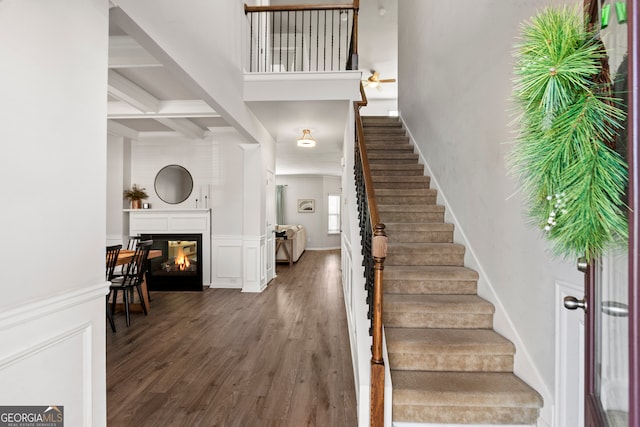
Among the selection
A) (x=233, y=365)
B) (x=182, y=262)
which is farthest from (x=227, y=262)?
(x=233, y=365)

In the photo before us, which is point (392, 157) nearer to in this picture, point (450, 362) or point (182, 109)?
point (450, 362)

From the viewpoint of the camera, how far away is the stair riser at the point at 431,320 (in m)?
2.13

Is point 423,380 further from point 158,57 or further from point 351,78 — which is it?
point 351,78

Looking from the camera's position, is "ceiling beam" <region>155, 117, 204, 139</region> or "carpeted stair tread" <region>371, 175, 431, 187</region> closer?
"carpeted stair tread" <region>371, 175, 431, 187</region>

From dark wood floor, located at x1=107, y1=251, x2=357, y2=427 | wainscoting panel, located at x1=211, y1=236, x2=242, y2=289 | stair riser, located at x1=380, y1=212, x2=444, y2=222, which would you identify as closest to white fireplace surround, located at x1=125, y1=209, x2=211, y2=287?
wainscoting panel, located at x1=211, y1=236, x2=242, y2=289

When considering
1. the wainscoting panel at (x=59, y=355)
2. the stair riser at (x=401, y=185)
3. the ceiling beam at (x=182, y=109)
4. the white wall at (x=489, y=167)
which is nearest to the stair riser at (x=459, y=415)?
the white wall at (x=489, y=167)

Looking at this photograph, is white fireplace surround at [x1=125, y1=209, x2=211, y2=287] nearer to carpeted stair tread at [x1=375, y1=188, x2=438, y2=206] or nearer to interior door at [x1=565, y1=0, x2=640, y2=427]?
carpeted stair tread at [x1=375, y1=188, x2=438, y2=206]

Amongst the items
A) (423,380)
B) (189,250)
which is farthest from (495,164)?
(189,250)

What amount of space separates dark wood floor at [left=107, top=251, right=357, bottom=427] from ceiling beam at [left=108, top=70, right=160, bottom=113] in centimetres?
263

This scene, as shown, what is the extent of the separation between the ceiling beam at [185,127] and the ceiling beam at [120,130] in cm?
93

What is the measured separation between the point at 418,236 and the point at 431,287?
623mm

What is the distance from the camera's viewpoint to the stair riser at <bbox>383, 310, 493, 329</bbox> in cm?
213

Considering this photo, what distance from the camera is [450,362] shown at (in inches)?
74.1

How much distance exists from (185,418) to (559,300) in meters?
2.32
